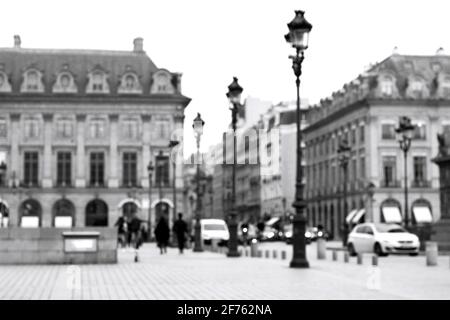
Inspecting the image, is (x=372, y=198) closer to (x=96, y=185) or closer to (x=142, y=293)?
(x=96, y=185)

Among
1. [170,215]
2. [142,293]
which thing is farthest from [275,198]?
[142,293]

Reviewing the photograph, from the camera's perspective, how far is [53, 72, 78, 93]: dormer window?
91875mm

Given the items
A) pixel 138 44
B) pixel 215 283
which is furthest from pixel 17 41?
pixel 215 283

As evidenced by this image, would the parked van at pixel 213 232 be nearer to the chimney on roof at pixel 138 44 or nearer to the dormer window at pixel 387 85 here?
the dormer window at pixel 387 85

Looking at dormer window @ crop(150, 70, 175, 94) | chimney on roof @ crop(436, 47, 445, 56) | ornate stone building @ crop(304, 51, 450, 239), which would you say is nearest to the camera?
ornate stone building @ crop(304, 51, 450, 239)

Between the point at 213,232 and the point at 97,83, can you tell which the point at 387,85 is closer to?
the point at 97,83

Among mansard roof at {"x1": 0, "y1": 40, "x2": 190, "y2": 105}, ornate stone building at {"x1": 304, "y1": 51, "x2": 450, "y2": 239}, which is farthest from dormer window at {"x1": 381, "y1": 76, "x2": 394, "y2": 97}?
mansard roof at {"x1": 0, "y1": 40, "x2": 190, "y2": 105}

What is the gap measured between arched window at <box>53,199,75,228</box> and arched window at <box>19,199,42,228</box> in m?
1.49

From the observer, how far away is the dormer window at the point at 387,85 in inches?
3260

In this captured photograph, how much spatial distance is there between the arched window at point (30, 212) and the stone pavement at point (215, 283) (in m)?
64.5

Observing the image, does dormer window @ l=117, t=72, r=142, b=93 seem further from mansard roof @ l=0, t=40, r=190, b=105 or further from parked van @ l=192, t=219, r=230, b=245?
parked van @ l=192, t=219, r=230, b=245

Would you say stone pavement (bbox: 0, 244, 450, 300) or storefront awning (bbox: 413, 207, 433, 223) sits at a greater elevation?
storefront awning (bbox: 413, 207, 433, 223)

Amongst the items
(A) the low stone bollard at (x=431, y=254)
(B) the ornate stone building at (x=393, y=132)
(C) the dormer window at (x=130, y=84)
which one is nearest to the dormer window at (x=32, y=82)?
(C) the dormer window at (x=130, y=84)

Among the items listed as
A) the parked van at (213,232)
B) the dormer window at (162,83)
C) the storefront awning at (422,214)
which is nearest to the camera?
the parked van at (213,232)
